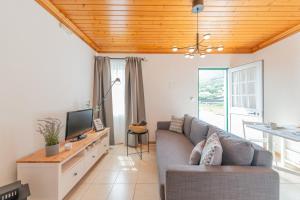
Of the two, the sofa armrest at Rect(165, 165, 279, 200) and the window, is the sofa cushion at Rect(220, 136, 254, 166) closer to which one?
the sofa armrest at Rect(165, 165, 279, 200)

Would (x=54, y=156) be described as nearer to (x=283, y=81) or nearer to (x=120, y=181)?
(x=120, y=181)

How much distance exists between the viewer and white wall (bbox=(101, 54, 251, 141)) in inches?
181

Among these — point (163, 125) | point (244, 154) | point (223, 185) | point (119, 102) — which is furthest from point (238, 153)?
point (119, 102)

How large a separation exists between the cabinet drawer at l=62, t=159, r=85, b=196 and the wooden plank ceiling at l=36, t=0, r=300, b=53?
2239 millimetres

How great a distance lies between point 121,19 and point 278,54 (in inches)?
130

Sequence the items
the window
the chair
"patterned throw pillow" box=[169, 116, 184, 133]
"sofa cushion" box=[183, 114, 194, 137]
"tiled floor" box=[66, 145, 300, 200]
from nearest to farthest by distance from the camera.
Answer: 1. the chair
2. "tiled floor" box=[66, 145, 300, 200]
3. "sofa cushion" box=[183, 114, 194, 137]
4. "patterned throw pillow" box=[169, 116, 184, 133]
5. the window

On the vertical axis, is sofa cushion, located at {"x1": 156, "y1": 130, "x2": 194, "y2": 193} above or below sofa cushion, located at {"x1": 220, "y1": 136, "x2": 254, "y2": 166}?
below

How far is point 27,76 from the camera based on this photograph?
200cm

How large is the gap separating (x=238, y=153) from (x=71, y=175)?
198 centimetres

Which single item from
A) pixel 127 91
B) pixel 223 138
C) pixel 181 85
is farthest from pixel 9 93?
pixel 181 85

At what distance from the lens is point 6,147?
67.3 inches

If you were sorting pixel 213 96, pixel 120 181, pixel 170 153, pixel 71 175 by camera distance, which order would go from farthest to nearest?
pixel 213 96 → pixel 120 181 → pixel 170 153 → pixel 71 175

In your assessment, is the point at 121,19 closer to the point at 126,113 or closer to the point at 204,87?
the point at 126,113

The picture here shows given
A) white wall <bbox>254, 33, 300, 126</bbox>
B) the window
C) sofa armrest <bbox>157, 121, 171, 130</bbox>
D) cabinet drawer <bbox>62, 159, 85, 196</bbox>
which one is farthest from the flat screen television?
white wall <bbox>254, 33, 300, 126</bbox>
